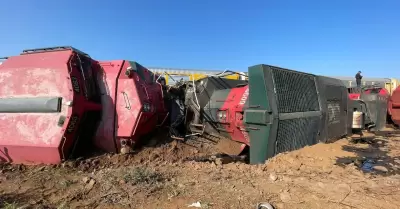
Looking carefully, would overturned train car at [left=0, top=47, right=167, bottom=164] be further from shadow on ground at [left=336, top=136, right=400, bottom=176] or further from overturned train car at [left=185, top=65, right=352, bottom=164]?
shadow on ground at [left=336, top=136, right=400, bottom=176]

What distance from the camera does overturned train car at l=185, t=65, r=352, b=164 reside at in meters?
4.19

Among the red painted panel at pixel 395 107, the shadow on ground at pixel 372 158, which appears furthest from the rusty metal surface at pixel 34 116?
the red painted panel at pixel 395 107

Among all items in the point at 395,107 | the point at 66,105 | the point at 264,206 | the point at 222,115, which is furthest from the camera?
the point at 395,107

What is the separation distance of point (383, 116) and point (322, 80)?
378 cm

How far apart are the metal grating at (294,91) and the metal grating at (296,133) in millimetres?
184

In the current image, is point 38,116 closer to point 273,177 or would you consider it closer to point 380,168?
point 273,177

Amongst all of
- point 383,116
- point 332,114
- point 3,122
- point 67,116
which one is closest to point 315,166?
point 332,114

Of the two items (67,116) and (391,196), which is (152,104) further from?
(391,196)

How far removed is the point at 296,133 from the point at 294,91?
0.67m

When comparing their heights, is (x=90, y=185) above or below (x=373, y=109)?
below

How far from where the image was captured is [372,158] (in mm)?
4406

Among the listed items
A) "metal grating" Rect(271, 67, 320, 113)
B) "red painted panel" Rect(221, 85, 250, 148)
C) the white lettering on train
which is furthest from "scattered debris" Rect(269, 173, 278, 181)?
the white lettering on train

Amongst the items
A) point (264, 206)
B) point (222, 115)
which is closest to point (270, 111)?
point (222, 115)

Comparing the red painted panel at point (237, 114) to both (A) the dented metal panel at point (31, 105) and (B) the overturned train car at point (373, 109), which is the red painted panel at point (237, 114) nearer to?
(A) the dented metal panel at point (31, 105)
